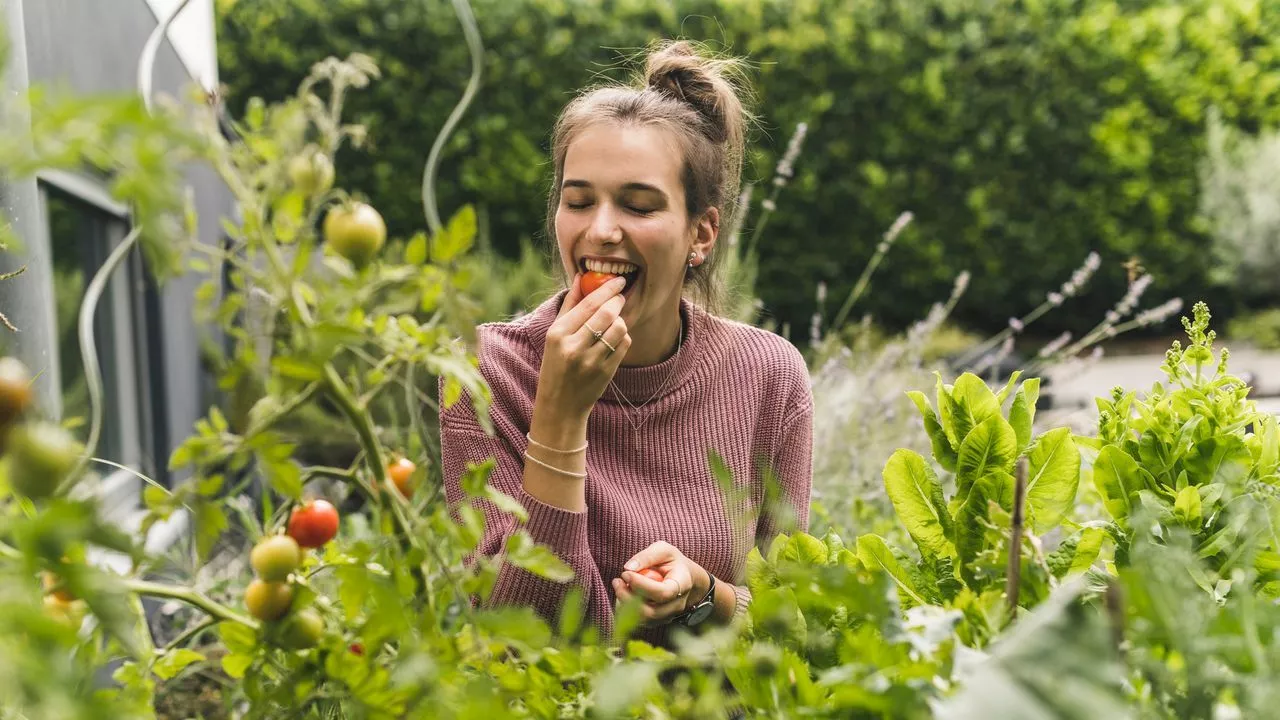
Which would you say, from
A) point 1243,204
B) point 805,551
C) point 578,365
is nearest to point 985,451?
point 805,551

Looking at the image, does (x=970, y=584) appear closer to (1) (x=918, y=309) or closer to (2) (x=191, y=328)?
(2) (x=191, y=328)

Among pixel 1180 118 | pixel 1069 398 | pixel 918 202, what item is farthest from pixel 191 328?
pixel 1180 118

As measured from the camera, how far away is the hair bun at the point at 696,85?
6.80 ft

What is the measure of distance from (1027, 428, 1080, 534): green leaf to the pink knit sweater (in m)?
0.84

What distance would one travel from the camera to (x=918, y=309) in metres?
9.67

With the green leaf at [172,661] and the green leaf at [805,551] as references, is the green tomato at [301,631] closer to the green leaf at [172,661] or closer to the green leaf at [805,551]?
the green leaf at [172,661]

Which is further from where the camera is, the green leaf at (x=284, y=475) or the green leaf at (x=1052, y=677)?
the green leaf at (x=284, y=475)

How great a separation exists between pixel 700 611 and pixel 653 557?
0.13 metres

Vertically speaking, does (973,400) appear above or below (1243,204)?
above

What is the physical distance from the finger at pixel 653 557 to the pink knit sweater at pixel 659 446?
10 cm

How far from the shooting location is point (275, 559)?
59cm

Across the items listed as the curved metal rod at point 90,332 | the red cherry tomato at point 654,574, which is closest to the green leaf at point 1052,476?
the curved metal rod at point 90,332

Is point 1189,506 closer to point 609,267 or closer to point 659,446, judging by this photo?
point 609,267

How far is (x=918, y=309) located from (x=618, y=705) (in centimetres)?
958
